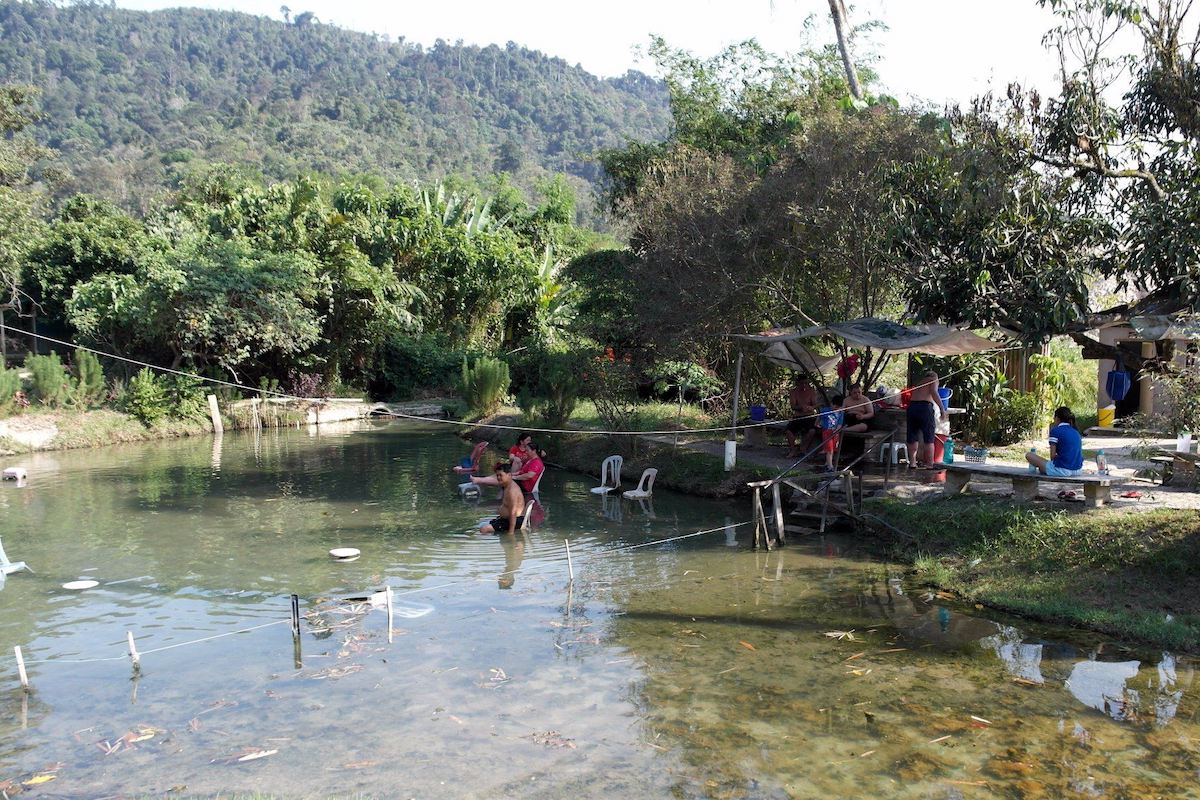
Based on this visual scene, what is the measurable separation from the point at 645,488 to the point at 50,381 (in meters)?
16.6

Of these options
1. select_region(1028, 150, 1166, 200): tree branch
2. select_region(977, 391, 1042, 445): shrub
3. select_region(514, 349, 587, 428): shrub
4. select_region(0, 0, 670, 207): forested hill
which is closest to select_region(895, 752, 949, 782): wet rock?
select_region(1028, 150, 1166, 200): tree branch

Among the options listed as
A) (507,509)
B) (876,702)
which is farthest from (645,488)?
(876,702)

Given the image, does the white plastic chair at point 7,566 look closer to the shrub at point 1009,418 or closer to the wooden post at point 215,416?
the shrub at point 1009,418

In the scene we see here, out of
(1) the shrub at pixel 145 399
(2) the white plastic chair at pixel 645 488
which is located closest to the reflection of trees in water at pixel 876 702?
(2) the white plastic chair at pixel 645 488

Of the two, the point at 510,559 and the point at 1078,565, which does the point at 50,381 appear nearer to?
the point at 510,559

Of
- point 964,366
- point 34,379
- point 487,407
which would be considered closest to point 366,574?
point 964,366

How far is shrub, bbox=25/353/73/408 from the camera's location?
78.3 feet

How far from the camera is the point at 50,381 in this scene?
24016mm

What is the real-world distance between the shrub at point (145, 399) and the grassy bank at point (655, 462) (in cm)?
1144

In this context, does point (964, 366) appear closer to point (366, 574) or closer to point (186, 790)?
point (366, 574)

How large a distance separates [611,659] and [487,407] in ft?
62.6

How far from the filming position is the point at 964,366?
54.2 feet

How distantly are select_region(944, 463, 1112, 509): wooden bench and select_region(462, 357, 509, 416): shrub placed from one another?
1579 centimetres

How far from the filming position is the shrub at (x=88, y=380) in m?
25.0
